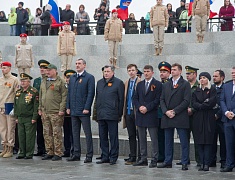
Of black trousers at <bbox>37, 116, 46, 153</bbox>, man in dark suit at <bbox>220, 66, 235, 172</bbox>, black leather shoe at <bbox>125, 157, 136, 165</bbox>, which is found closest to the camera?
man in dark suit at <bbox>220, 66, 235, 172</bbox>

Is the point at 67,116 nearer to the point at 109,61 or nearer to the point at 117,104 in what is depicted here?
the point at 117,104

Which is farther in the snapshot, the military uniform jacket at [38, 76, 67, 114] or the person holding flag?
the person holding flag

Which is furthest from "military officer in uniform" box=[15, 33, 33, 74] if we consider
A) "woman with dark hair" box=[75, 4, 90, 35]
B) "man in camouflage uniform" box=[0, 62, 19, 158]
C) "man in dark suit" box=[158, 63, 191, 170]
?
"man in dark suit" box=[158, 63, 191, 170]

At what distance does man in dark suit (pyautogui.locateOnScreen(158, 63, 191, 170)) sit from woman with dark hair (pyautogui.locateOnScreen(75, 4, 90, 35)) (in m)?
12.4

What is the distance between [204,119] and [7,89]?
4.32 meters

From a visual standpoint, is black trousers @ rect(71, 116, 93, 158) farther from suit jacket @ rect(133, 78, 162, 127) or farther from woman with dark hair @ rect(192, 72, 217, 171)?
woman with dark hair @ rect(192, 72, 217, 171)

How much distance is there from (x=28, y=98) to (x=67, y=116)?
849 millimetres

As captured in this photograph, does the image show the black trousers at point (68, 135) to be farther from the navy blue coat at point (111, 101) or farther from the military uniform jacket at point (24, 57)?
the military uniform jacket at point (24, 57)

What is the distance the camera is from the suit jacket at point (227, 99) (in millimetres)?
12359

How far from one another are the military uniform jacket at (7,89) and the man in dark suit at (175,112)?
3444 millimetres

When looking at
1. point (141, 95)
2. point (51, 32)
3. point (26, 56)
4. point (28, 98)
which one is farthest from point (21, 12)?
point (141, 95)

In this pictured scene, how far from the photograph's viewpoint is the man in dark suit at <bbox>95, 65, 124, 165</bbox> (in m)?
13.4

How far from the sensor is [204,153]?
12.6 meters

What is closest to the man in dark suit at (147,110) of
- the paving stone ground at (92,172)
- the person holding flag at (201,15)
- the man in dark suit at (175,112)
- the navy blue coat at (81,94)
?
the man in dark suit at (175,112)
